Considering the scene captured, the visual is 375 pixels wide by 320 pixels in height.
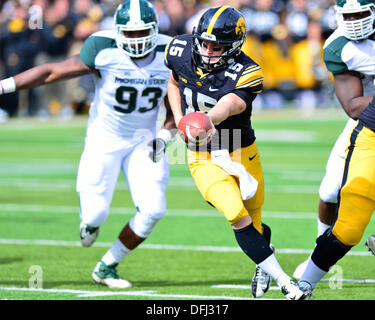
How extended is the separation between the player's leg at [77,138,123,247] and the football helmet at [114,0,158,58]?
2.37ft

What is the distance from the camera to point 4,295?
226 inches

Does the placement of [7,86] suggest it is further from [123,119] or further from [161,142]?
[161,142]

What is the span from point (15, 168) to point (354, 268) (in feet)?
24.2

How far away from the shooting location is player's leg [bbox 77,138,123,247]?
21.0ft

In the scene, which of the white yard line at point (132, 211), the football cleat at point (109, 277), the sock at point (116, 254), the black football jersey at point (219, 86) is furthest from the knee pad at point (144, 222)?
the white yard line at point (132, 211)

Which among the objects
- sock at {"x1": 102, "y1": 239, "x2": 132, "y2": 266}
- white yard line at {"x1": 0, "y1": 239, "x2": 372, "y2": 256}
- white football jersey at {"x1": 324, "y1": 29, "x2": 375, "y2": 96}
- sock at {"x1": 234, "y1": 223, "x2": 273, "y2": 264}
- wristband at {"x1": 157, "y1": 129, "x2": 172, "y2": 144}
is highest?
white football jersey at {"x1": 324, "y1": 29, "x2": 375, "y2": 96}

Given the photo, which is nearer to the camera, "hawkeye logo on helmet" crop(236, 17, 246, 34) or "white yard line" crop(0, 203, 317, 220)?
"hawkeye logo on helmet" crop(236, 17, 246, 34)

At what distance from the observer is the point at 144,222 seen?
20.7ft

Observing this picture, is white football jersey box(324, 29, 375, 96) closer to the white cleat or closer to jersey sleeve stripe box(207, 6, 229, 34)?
jersey sleeve stripe box(207, 6, 229, 34)

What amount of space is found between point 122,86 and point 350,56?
5.75 feet

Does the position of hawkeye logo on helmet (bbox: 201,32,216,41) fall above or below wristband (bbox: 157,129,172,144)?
above

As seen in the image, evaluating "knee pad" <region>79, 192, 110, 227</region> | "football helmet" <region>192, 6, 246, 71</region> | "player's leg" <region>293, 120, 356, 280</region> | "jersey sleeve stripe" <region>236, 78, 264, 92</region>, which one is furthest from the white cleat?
"football helmet" <region>192, 6, 246, 71</region>

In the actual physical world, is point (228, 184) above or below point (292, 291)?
above

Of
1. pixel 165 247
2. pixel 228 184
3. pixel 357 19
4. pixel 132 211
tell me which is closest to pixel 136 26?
pixel 228 184
